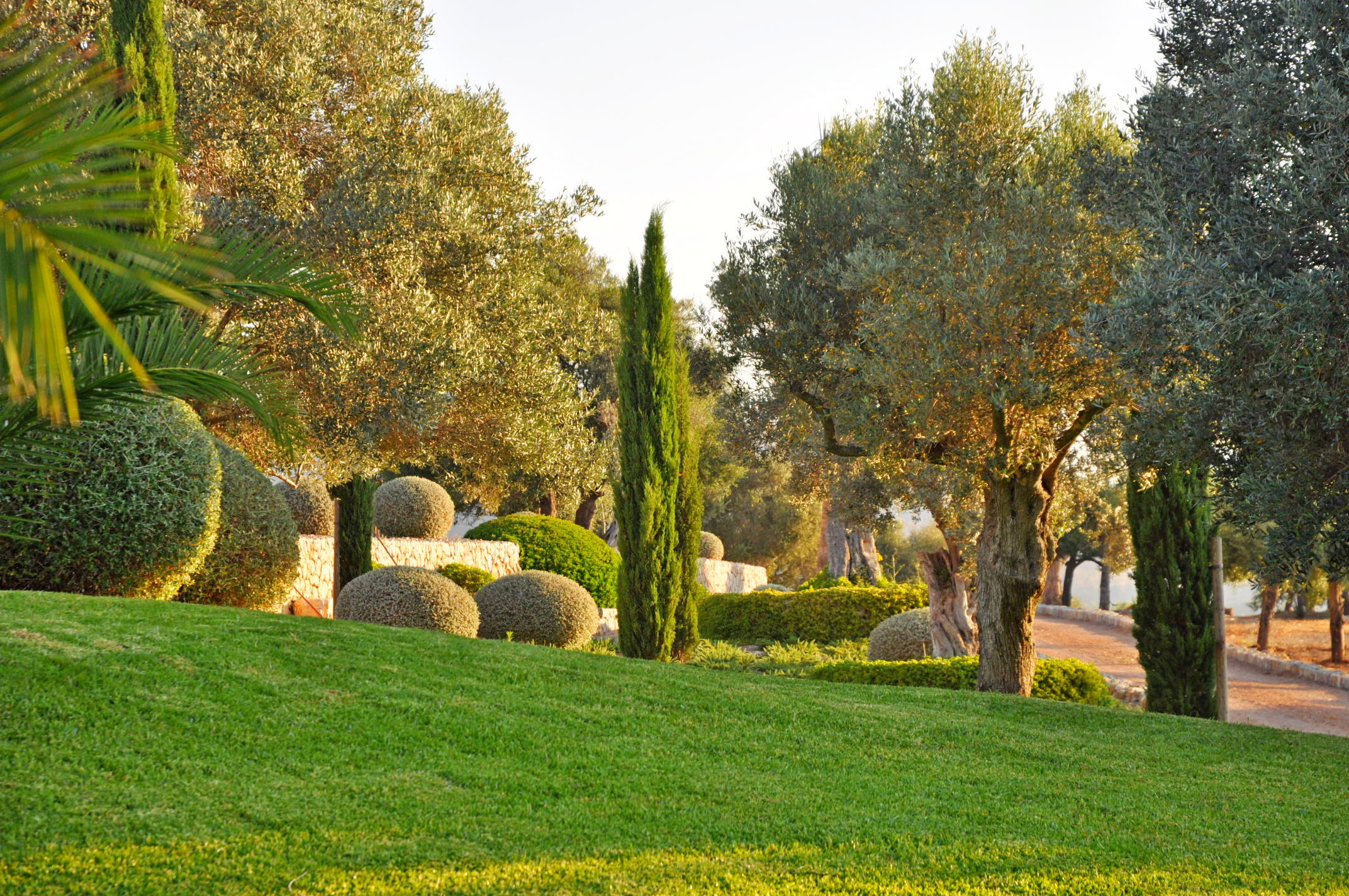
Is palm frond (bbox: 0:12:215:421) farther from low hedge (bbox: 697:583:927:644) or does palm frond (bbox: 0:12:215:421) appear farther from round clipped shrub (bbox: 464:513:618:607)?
low hedge (bbox: 697:583:927:644)

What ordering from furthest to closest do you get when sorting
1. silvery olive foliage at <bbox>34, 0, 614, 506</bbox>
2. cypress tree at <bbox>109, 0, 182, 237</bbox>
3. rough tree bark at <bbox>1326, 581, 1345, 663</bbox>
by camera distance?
rough tree bark at <bbox>1326, 581, 1345, 663</bbox>, silvery olive foliage at <bbox>34, 0, 614, 506</bbox>, cypress tree at <bbox>109, 0, 182, 237</bbox>

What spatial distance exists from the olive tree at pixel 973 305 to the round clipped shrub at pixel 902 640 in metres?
4.24

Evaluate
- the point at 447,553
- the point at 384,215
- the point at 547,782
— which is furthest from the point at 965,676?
the point at 447,553

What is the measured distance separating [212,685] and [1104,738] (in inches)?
256

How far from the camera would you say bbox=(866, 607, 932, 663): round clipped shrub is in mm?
14711

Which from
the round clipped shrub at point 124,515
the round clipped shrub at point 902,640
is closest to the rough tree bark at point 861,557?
the round clipped shrub at point 902,640

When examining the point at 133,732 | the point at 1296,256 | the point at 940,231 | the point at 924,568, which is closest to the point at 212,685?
the point at 133,732

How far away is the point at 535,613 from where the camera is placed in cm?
1291

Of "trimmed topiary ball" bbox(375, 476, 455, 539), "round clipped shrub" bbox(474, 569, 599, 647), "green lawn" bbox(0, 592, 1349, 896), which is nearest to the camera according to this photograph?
"green lawn" bbox(0, 592, 1349, 896)

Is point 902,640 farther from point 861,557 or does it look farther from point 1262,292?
point 1262,292

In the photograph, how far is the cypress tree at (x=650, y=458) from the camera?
11.2 m

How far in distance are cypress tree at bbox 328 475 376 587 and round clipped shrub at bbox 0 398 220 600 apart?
7474 millimetres

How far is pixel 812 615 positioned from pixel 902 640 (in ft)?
15.5

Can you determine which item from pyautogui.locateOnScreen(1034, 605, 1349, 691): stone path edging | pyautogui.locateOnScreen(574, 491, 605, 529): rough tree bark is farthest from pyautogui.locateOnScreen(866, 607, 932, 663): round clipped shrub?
pyautogui.locateOnScreen(574, 491, 605, 529): rough tree bark
